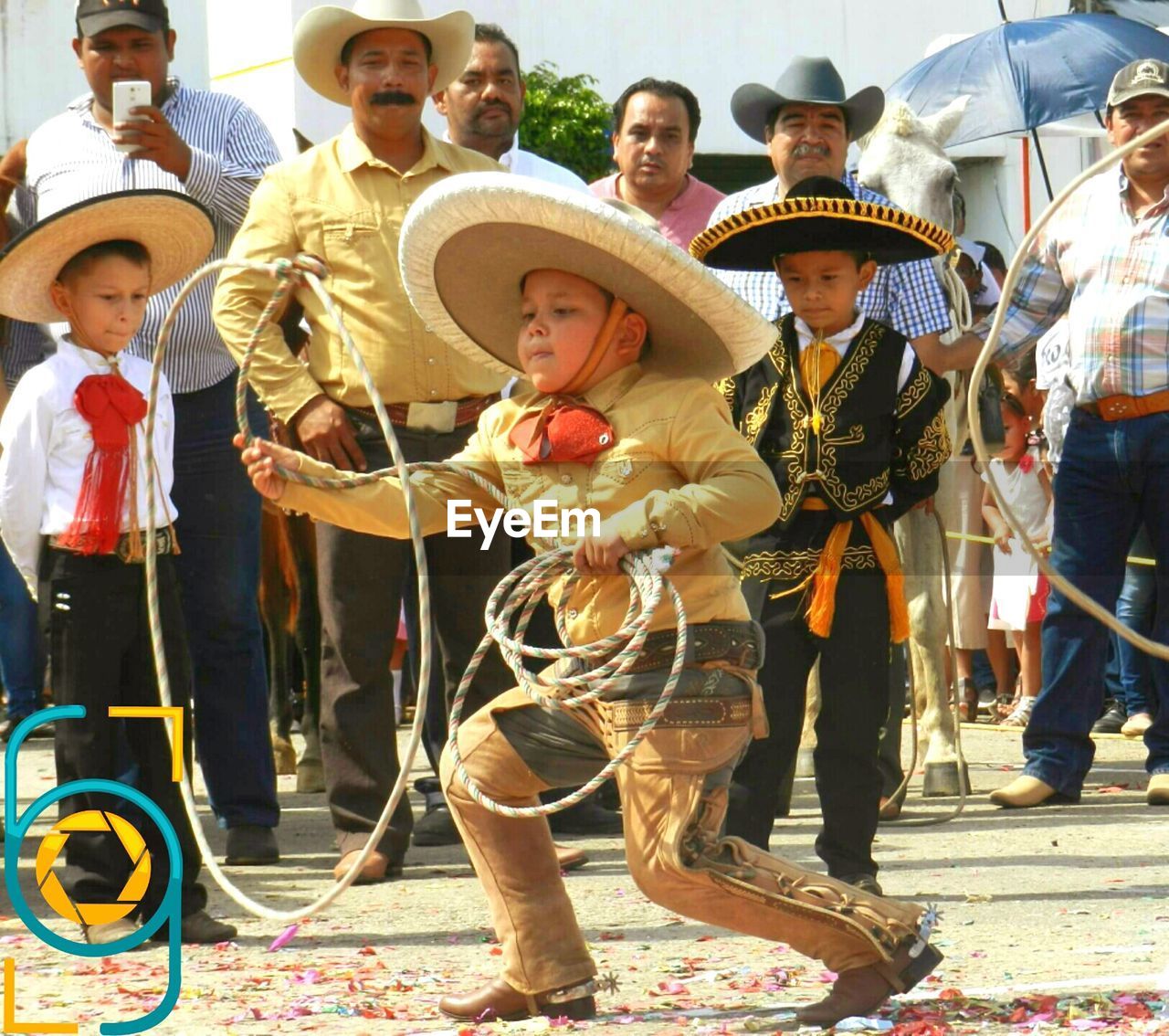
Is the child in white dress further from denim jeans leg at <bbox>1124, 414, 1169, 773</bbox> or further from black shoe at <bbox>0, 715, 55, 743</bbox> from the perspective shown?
black shoe at <bbox>0, 715, 55, 743</bbox>

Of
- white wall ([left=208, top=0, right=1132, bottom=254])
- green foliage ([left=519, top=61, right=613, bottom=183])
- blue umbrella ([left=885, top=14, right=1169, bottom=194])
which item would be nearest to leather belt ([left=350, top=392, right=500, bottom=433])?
blue umbrella ([left=885, top=14, right=1169, bottom=194])

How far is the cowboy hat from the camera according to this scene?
741cm

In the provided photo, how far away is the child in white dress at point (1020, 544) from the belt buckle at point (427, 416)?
4.50 m

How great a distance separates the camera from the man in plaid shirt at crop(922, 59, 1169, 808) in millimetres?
7215

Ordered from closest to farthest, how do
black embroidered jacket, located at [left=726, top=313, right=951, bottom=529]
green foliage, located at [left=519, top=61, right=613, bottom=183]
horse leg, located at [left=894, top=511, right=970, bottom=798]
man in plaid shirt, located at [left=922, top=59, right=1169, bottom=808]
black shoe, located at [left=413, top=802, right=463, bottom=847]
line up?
black embroidered jacket, located at [left=726, top=313, right=951, bottom=529] → black shoe, located at [left=413, top=802, right=463, bottom=847] → man in plaid shirt, located at [left=922, top=59, right=1169, bottom=808] → horse leg, located at [left=894, top=511, right=970, bottom=798] → green foliage, located at [left=519, top=61, right=613, bottom=183]

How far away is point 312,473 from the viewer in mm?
4566

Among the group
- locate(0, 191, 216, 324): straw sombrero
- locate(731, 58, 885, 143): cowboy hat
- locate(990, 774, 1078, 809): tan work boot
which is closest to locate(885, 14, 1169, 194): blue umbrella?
locate(731, 58, 885, 143): cowboy hat

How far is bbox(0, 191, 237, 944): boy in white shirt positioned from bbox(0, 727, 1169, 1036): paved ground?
27 centimetres

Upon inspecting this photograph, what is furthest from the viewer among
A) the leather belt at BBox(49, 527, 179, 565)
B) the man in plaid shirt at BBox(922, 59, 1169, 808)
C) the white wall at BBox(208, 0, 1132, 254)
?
the white wall at BBox(208, 0, 1132, 254)

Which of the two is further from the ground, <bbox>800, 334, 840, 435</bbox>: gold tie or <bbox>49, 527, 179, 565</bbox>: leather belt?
<bbox>800, 334, 840, 435</bbox>: gold tie

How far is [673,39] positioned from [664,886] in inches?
835

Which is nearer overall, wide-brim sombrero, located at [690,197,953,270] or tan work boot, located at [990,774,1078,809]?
wide-brim sombrero, located at [690,197,953,270]

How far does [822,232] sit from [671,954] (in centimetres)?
198

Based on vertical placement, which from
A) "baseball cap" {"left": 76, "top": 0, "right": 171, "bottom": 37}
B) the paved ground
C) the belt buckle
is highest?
"baseball cap" {"left": 76, "top": 0, "right": 171, "bottom": 37}
